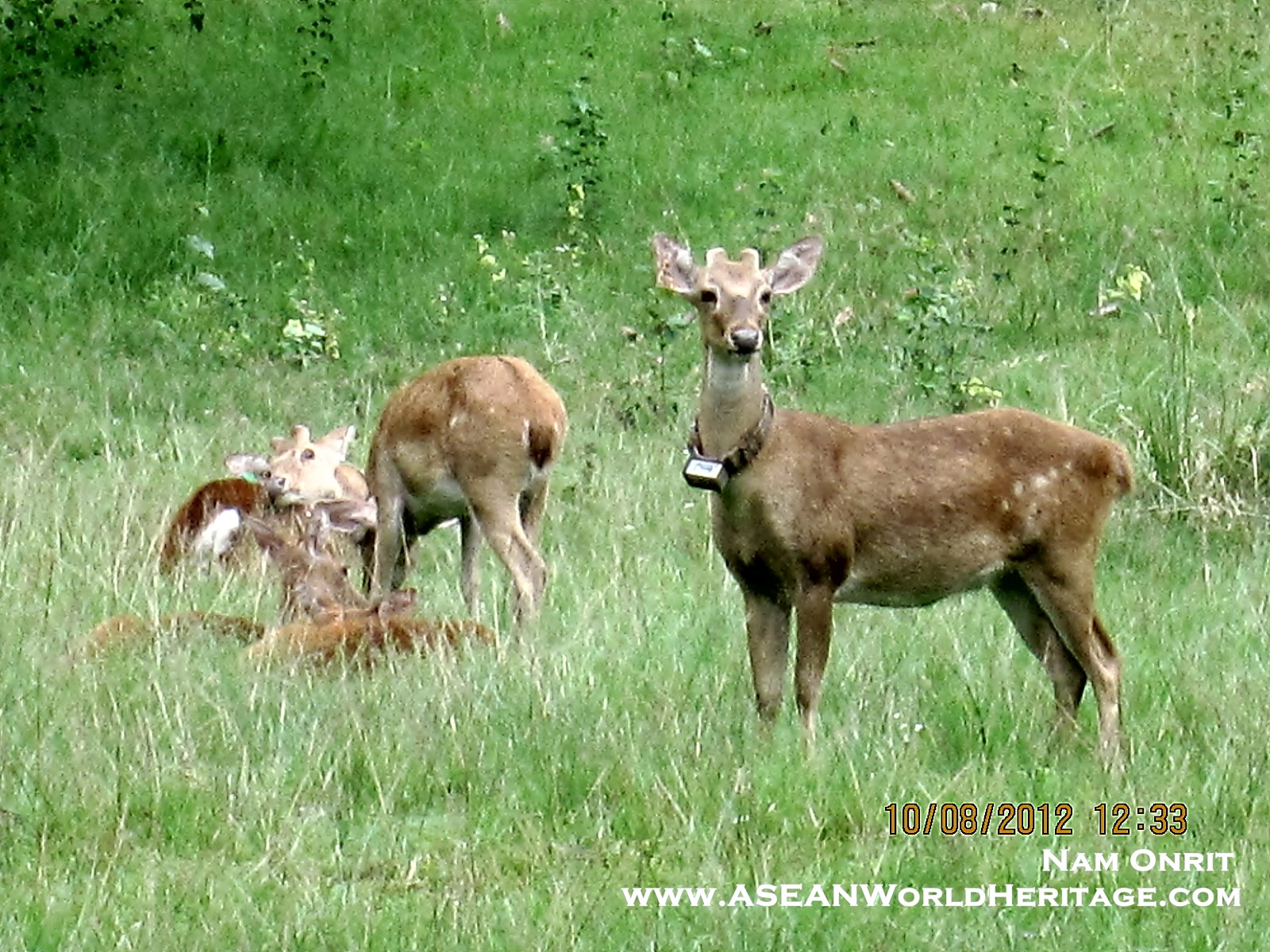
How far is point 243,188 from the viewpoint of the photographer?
16.0m

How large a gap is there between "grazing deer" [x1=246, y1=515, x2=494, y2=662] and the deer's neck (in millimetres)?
1127

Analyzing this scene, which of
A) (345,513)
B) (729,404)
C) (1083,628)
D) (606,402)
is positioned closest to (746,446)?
(729,404)

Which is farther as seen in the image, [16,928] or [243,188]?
[243,188]

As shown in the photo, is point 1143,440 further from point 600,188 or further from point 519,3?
point 519,3

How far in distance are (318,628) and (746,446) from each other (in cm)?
161

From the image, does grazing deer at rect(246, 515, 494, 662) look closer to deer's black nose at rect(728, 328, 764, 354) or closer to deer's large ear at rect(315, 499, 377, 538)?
deer's large ear at rect(315, 499, 377, 538)

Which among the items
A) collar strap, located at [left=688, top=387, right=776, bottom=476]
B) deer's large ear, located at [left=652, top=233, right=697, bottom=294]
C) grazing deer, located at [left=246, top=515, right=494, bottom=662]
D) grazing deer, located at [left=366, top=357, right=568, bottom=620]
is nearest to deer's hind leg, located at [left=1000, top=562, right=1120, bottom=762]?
collar strap, located at [left=688, top=387, right=776, bottom=476]

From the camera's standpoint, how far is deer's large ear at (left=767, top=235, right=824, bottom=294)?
7355 mm

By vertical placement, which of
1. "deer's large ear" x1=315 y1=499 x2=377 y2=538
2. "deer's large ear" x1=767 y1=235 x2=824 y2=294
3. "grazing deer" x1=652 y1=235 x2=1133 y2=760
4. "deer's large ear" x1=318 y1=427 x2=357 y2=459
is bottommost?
"deer's large ear" x1=315 y1=499 x2=377 y2=538

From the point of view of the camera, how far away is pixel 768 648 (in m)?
6.89

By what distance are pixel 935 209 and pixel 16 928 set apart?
36.2ft

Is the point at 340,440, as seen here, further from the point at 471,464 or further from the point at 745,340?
the point at 745,340

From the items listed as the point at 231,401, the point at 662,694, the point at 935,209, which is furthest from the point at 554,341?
the point at 662,694

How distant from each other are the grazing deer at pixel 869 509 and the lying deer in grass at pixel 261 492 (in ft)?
9.27
